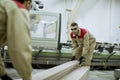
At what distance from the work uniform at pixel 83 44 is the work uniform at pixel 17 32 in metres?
3.94

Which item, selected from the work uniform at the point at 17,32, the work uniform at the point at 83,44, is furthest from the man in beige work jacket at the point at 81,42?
the work uniform at the point at 17,32

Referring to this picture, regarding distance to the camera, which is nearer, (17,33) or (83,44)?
(17,33)

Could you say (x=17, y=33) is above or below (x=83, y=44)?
above

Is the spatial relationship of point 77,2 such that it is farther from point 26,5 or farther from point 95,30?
point 26,5

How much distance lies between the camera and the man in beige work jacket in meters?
5.43

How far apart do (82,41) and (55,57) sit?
204cm

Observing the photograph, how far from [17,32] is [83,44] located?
14.1 ft

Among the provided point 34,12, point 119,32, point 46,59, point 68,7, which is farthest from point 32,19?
point 119,32

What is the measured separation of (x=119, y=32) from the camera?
378 inches

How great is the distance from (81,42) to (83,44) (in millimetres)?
70

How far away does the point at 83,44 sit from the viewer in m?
5.72

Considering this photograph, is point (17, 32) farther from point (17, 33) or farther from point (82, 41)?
point (82, 41)

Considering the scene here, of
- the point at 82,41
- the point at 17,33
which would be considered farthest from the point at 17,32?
the point at 82,41

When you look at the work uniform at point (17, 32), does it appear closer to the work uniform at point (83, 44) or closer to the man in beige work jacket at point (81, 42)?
the man in beige work jacket at point (81, 42)
